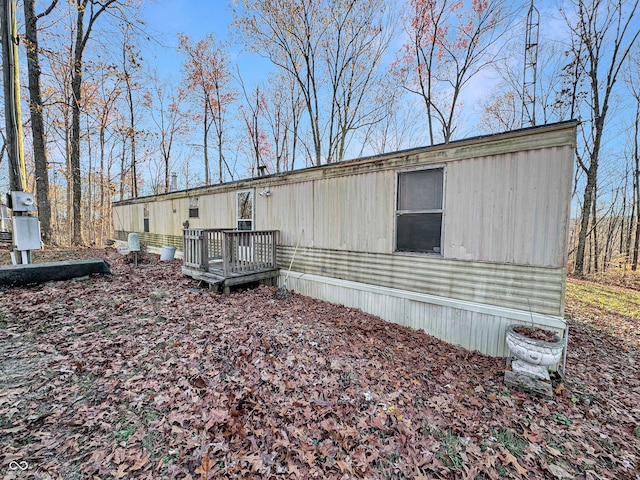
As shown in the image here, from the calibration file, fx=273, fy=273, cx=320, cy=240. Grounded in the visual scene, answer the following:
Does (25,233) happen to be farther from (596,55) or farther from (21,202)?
(596,55)

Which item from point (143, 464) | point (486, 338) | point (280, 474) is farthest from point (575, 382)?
point (143, 464)

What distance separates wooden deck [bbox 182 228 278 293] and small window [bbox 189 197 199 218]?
348 centimetres

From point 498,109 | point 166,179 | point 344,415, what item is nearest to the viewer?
point 344,415

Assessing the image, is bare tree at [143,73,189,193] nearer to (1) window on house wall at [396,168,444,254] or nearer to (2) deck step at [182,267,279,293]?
(2) deck step at [182,267,279,293]

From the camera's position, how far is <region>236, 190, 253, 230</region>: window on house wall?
826cm

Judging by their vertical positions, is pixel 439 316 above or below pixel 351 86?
below

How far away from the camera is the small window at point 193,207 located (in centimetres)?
1020

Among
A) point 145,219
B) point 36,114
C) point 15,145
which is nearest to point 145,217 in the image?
point 145,219

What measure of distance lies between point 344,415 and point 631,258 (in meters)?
17.6

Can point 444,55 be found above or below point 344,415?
above

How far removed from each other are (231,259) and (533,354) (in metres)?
5.86

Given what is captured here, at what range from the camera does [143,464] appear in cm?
210

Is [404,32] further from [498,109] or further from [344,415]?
[344,415]

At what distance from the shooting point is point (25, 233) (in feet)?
19.6
